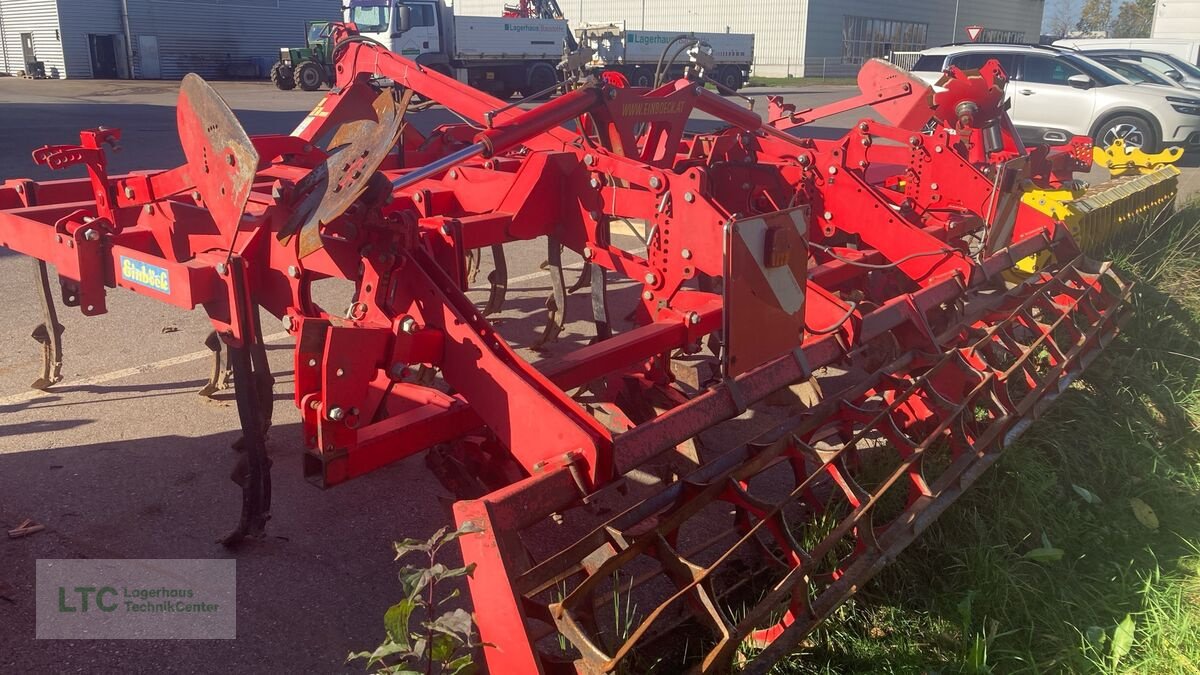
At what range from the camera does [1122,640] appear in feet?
10.1

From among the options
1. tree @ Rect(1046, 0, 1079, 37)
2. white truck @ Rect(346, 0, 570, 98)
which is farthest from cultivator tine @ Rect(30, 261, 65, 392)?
tree @ Rect(1046, 0, 1079, 37)

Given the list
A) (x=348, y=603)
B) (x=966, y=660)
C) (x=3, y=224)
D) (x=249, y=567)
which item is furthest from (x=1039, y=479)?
(x=3, y=224)

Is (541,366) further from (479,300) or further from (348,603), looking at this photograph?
(479,300)

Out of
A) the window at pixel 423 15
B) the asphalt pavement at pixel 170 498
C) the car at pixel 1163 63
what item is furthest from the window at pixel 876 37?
the asphalt pavement at pixel 170 498

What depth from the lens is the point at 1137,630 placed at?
317cm

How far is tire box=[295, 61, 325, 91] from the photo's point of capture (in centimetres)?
2738

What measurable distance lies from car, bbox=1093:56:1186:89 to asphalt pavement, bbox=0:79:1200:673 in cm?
1221

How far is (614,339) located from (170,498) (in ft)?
6.55

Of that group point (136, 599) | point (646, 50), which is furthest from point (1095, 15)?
point (136, 599)

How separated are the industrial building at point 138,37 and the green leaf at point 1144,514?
36.5 meters

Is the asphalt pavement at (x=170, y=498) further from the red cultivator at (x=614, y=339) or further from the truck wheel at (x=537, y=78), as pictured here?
the truck wheel at (x=537, y=78)

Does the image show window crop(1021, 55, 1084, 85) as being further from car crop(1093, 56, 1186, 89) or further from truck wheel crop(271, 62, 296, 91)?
truck wheel crop(271, 62, 296, 91)

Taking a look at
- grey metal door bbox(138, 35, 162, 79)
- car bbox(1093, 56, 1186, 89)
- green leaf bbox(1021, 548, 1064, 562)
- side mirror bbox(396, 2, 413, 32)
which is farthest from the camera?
grey metal door bbox(138, 35, 162, 79)

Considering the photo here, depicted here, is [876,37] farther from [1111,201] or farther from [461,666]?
[461,666]
